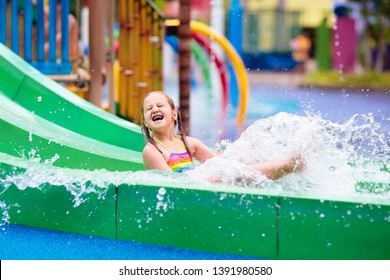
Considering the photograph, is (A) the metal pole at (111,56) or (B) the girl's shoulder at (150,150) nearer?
(B) the girl's shoulder at (150,150)

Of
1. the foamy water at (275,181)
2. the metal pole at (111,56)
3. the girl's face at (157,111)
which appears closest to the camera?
the foamy water at (275,181)

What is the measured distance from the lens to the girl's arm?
13.4 ft

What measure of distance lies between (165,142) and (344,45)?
18.8m

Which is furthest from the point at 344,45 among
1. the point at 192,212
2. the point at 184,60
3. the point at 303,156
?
the point at 192,212

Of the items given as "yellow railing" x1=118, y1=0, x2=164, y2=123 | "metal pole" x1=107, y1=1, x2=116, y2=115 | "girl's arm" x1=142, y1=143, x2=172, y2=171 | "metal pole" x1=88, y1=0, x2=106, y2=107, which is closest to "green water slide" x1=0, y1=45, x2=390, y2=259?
"girl's arm" x1=142, y1=143, x2=172, y2=171

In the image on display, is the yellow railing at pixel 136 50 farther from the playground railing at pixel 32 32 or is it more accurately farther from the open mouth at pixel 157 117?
the open mouth at pixel 157 117

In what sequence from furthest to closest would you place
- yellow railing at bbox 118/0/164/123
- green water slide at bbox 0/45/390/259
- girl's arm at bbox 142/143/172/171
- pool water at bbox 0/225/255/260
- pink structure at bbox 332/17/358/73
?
pink structure at bbox 332/17/358/73 < yellow railing at bbox 118/0/164/123 < girl's arm at bbox 142/143/172/171 < pool water at bbox 0/225/255/260 < green water slide at bbox 0/45/390/259

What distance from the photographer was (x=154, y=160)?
13.4ft

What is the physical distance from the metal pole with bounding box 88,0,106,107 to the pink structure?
15587mm

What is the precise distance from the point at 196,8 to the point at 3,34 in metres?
19.4

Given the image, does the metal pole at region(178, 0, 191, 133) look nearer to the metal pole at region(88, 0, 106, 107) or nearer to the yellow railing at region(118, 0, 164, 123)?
the metal pole at region(88, 0, 106, 107)

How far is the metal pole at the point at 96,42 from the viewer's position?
6.63 meters

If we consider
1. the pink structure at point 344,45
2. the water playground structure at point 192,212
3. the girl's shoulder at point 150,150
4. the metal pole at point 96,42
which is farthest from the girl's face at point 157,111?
the pink structure at point 344,45

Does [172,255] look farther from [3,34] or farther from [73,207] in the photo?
[3,34]
